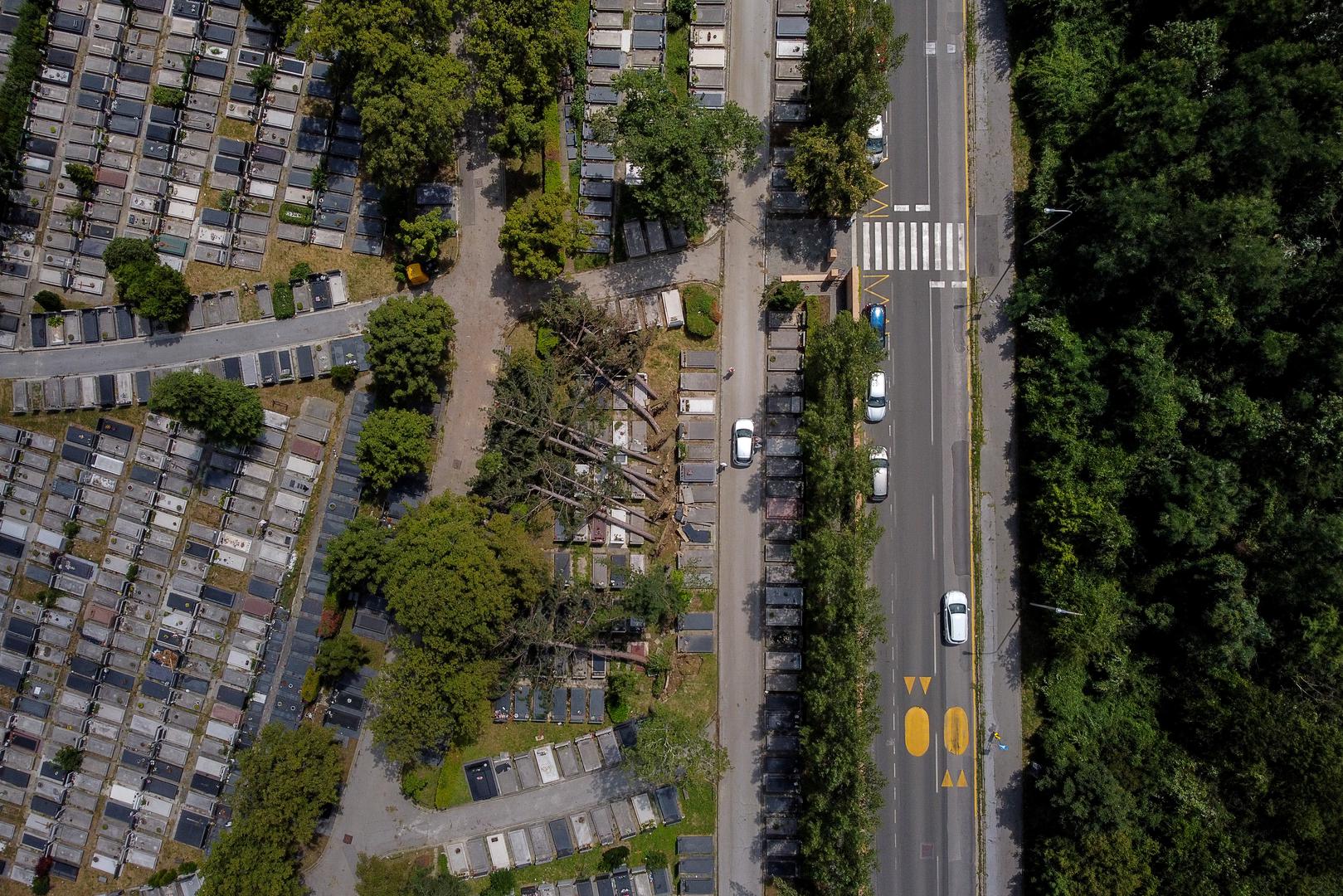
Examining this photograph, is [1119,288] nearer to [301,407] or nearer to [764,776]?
[764,776]

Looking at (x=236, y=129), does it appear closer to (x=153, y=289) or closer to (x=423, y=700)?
(x=153, y=289)

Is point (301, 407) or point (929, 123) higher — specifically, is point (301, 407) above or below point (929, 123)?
below

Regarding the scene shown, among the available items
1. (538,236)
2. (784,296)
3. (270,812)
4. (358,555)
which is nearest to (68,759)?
(270,812)

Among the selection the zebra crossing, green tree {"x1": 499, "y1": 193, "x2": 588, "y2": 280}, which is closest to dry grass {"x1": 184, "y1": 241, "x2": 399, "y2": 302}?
green tree {"x1": 499, "y1": 193, "x2": 588, "y2": 280}

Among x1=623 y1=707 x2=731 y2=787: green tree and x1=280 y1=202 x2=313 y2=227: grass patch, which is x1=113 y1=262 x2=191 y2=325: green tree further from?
x1=623 y1=707 x2=731 y2=787: green tree

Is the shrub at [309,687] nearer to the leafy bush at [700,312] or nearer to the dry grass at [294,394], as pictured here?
the dry grass at [294,394]

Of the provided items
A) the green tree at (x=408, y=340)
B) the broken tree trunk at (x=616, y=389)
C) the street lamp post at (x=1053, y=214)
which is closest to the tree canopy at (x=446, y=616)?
the green tree at (x=408, y=340)

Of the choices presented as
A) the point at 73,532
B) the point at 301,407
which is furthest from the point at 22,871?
the point at 301,407

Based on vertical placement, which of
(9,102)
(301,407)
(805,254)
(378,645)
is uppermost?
(9,102)
